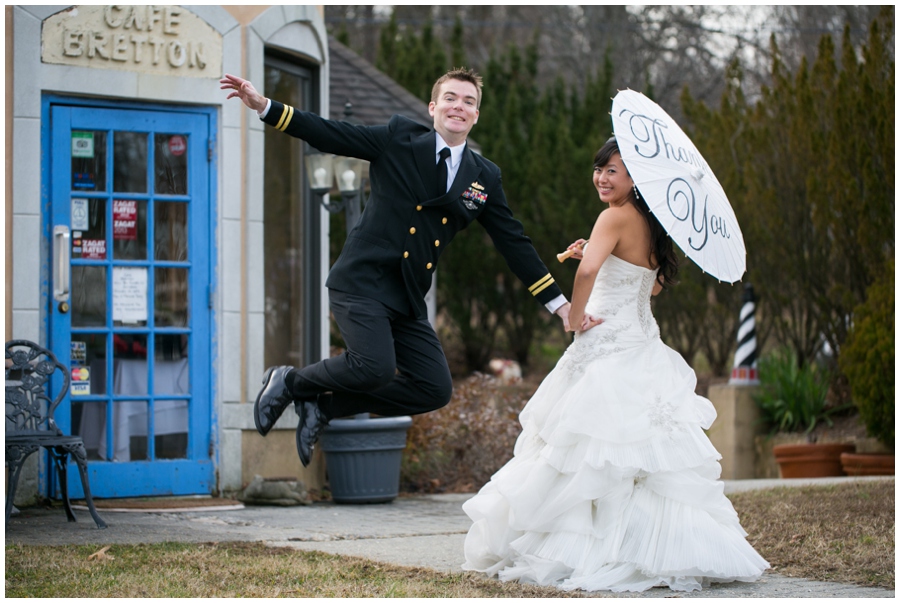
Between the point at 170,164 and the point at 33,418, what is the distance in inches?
76.3

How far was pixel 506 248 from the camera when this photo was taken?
498cm

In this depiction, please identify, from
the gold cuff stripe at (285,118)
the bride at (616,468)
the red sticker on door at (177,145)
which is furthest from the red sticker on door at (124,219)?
the bride at (616,468)

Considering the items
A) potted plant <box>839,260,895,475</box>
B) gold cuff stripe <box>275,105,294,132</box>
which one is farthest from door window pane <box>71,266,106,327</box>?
Result: potted plant <box>839,260,895,475</box>

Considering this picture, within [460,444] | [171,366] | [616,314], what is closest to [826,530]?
[616,314]

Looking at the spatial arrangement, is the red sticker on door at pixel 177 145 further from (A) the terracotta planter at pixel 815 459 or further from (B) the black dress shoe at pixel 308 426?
(A) the terracotta planter at pixel 815 459

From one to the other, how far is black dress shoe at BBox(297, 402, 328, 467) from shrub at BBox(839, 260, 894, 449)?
19.5 feet

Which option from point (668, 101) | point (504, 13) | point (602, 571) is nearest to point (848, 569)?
point (602, 571)

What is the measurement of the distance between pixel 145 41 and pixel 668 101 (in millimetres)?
15545

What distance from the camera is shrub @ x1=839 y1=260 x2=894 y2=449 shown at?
916 centimetres

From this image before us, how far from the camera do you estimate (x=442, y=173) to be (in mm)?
4738

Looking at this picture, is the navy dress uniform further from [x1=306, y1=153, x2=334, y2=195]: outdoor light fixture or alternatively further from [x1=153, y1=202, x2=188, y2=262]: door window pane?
[x1=306, y1=153, x2=334, y2=195]: outdoor light fixture

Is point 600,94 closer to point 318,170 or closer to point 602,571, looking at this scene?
point 318,170

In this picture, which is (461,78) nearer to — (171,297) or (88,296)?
(171,297)

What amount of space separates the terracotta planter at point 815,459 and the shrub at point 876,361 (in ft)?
2.59
